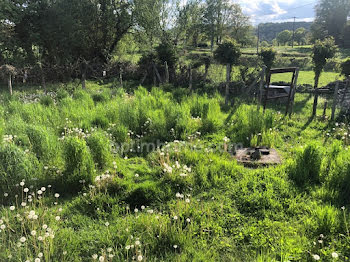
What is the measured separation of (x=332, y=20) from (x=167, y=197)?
54620 mm

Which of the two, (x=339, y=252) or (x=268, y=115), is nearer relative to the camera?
(x=339, y=252)

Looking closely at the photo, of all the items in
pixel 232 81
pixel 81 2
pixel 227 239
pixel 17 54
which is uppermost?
pixel 81 2

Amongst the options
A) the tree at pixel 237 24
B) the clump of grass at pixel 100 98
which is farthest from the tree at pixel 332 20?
the clump of grass at pixel 100 98

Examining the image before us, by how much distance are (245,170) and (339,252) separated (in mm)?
2138

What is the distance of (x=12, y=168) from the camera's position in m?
4.09

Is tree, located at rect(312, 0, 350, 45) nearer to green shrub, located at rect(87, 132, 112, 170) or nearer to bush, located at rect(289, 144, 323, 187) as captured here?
bush, located at rect(289, 144, 323, 187)

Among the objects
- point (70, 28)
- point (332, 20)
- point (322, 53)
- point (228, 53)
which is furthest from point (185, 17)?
point (332, 20)

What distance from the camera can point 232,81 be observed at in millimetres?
12586

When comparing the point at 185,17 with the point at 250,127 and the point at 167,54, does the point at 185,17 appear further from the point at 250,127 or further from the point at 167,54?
the point at 250,127

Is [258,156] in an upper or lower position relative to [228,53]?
lower

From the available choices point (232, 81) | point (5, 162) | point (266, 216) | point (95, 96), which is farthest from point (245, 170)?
point (232, 81)

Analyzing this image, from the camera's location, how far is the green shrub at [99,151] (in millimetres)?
4828

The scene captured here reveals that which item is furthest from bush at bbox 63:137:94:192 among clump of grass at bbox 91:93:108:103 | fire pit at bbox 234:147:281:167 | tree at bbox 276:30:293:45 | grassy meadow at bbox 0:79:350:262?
tree at bbox 276:30:293:45

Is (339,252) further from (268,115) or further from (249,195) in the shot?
(268,115)
